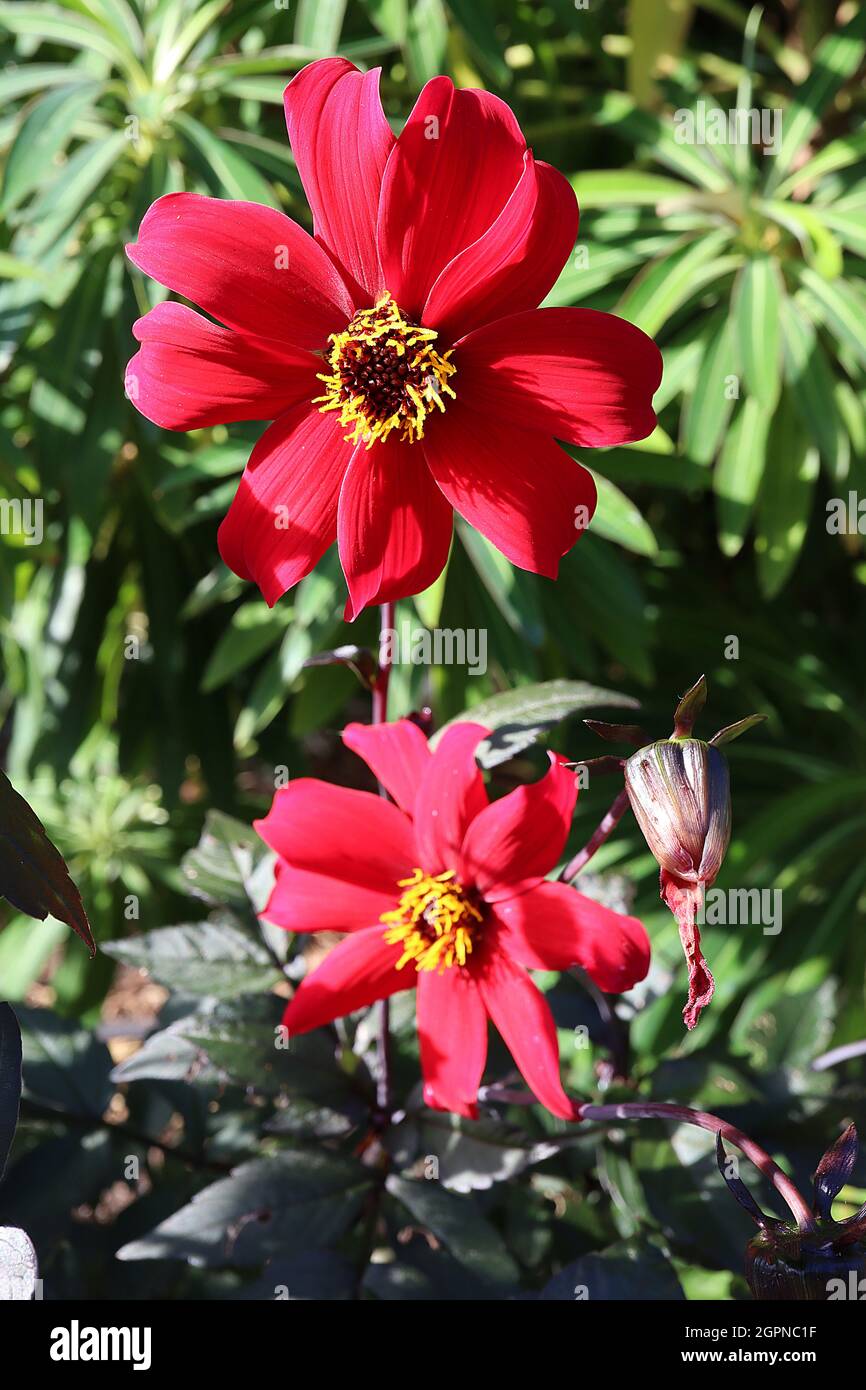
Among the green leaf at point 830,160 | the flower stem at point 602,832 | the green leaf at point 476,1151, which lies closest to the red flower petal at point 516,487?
the flower stem at point 602,832

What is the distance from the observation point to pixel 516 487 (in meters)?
0.47

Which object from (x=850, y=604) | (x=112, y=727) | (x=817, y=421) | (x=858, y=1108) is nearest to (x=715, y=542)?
(x=850, y=604)

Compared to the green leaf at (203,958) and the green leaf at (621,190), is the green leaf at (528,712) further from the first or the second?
the green leaf at (621,190)

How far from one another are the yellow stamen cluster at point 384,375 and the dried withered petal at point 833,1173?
33 cm

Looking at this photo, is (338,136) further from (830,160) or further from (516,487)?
(830,160)

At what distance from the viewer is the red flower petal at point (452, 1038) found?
0.53 metres

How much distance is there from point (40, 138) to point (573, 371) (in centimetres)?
76

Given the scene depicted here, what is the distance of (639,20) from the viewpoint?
130 cm

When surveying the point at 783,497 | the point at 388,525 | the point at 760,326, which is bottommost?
the point at 388,525

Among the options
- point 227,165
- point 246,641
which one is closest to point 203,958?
point 246,641

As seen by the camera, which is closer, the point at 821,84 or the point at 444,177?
the point at 444,177

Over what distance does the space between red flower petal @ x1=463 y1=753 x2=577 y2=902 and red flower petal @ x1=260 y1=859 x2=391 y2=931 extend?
0.05m

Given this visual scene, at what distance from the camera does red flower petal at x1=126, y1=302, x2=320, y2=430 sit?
45 cm

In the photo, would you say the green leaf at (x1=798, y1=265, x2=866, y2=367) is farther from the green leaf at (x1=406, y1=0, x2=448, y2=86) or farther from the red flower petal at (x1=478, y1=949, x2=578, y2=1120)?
the red flower petal at (x1=478, y1=949, x2=578, y2=1120)
